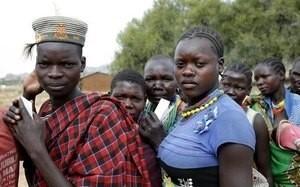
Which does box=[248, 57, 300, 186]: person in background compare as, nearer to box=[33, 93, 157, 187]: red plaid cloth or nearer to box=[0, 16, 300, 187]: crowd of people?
box=[0, 16, 300, 187]: crowd of people

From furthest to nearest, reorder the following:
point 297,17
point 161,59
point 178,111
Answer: point 297,17 → point 161,59 → point 178,111

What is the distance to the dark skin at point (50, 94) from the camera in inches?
83.7

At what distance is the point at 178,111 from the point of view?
3.11 meters

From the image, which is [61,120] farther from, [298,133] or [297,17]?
[297,17]

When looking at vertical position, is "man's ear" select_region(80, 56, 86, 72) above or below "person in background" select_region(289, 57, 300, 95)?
above

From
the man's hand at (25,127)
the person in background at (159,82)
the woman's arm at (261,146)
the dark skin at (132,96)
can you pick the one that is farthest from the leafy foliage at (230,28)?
the man's hand at (25,127)

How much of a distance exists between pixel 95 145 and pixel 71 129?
5.6 inches

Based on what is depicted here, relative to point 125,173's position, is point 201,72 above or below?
above

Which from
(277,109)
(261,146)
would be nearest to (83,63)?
(261,146)

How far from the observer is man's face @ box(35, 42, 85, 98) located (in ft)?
7.53

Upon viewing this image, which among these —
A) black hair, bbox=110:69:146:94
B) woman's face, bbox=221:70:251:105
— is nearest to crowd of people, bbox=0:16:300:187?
black hair, bbox=110:69:146:94

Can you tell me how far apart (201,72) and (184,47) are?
0.14m

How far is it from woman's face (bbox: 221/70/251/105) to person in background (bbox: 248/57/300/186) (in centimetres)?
29

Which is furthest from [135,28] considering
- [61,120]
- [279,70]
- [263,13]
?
[61,120]
